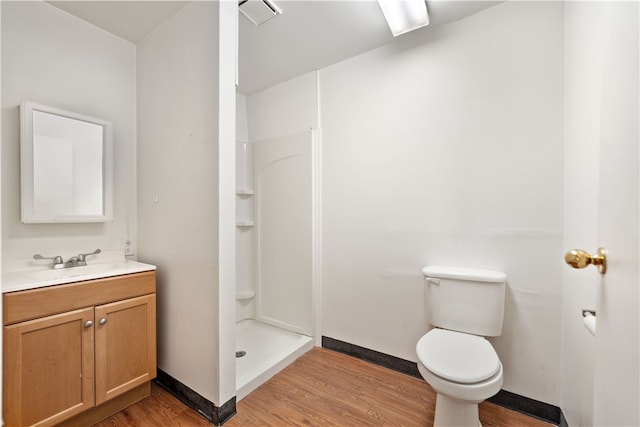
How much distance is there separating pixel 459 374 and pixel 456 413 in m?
0.25

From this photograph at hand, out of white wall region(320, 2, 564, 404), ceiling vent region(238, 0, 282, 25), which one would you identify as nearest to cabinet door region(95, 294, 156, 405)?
white wall region(320, 2, 564, 404)

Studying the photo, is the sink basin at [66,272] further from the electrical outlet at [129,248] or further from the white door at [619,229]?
the white door at [619,229]

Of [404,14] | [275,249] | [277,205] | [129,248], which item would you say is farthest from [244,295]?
[404,14]

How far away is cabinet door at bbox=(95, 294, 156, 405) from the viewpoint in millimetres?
1516

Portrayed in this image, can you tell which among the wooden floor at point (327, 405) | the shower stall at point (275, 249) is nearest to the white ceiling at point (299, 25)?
the shower stall at point (275, 249)

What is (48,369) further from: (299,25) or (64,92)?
(299,25)

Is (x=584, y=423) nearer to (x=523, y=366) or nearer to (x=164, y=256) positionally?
(x=523, y=366)

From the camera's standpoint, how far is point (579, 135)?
4.43ft

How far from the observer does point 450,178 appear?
1.83 m

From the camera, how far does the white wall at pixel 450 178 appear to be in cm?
157

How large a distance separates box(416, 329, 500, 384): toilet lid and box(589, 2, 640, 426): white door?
58 cm

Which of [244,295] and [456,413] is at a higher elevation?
[244,295]

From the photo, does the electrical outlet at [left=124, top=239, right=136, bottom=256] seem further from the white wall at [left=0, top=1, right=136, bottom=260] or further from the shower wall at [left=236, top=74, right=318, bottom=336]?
the shower wall at [left=236, top=74, right=318, bottom=336]

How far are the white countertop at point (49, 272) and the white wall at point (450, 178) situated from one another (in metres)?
1.43
